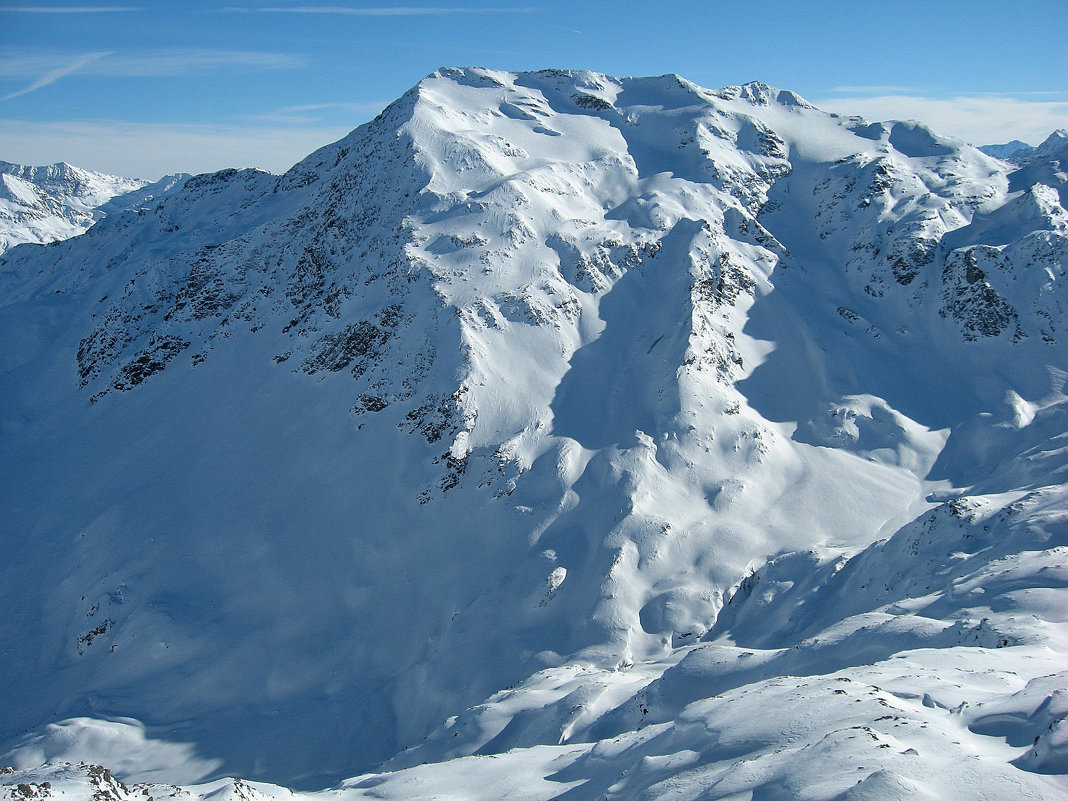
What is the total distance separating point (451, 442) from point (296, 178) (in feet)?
224

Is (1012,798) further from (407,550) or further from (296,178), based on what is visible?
(296,178)

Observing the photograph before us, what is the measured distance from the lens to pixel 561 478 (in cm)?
5919

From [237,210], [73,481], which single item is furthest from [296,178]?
[73,481]

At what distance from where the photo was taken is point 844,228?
288 feet

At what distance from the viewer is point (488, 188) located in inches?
3201

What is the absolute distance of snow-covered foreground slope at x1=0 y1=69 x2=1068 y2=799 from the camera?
105 feet

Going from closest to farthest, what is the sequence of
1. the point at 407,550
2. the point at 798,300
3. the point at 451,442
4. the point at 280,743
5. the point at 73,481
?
the point at 280,743 → the point at 407,550 → the point at 451,442 → the point at 73,481 → the point at 798,300

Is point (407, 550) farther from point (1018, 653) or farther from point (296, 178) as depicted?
point (296, 178)

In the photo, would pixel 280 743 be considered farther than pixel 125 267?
No

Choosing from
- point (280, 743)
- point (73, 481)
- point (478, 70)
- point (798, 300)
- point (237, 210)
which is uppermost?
point (478, 70)

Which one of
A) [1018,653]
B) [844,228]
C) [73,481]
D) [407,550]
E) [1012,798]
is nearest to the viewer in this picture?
[1012,798]

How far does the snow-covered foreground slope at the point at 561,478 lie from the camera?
31.9m

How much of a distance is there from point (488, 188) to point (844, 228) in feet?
155

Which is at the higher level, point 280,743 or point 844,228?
point 844,228
